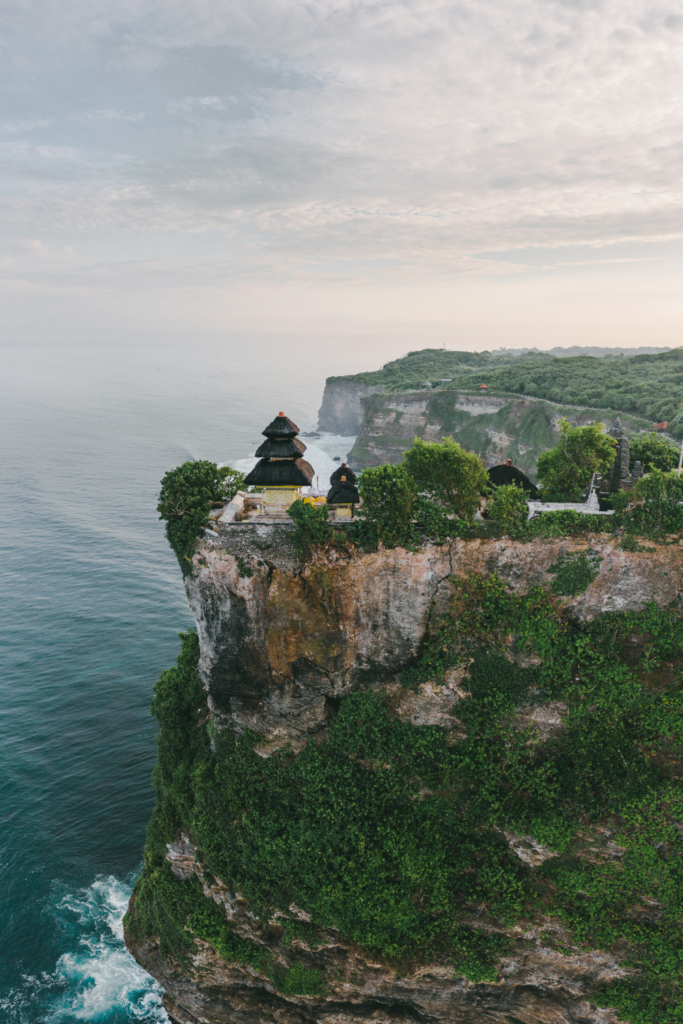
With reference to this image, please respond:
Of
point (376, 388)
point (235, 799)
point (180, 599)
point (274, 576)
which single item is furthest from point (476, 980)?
point (376, 388)

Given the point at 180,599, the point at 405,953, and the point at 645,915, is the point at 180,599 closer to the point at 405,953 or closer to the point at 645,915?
the point at 405,953

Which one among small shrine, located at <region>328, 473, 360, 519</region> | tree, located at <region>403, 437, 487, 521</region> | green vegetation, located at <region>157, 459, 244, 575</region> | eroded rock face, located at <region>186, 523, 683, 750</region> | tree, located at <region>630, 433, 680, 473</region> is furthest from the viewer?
tree, located at <region>630, 433, 680, 473</region>

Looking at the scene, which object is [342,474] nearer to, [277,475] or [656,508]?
[277,475]

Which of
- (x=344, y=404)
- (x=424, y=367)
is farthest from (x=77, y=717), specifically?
(x=424, y=367)

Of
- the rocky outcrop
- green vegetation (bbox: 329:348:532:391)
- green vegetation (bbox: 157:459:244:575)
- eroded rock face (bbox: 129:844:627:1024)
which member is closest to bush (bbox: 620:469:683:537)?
eroded rock face (bbox: 129:844:627:1024)

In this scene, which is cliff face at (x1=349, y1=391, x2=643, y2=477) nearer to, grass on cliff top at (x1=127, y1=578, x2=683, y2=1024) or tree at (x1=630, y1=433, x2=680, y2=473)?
tree at (x1=630, y1=433, x2=680, y2=473)

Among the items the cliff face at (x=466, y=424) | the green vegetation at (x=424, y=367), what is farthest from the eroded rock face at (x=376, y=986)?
the green vegetation at (x=424, y=367)

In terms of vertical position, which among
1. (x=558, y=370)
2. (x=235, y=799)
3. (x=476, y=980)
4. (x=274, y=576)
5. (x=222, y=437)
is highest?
(x=558, y=370)
